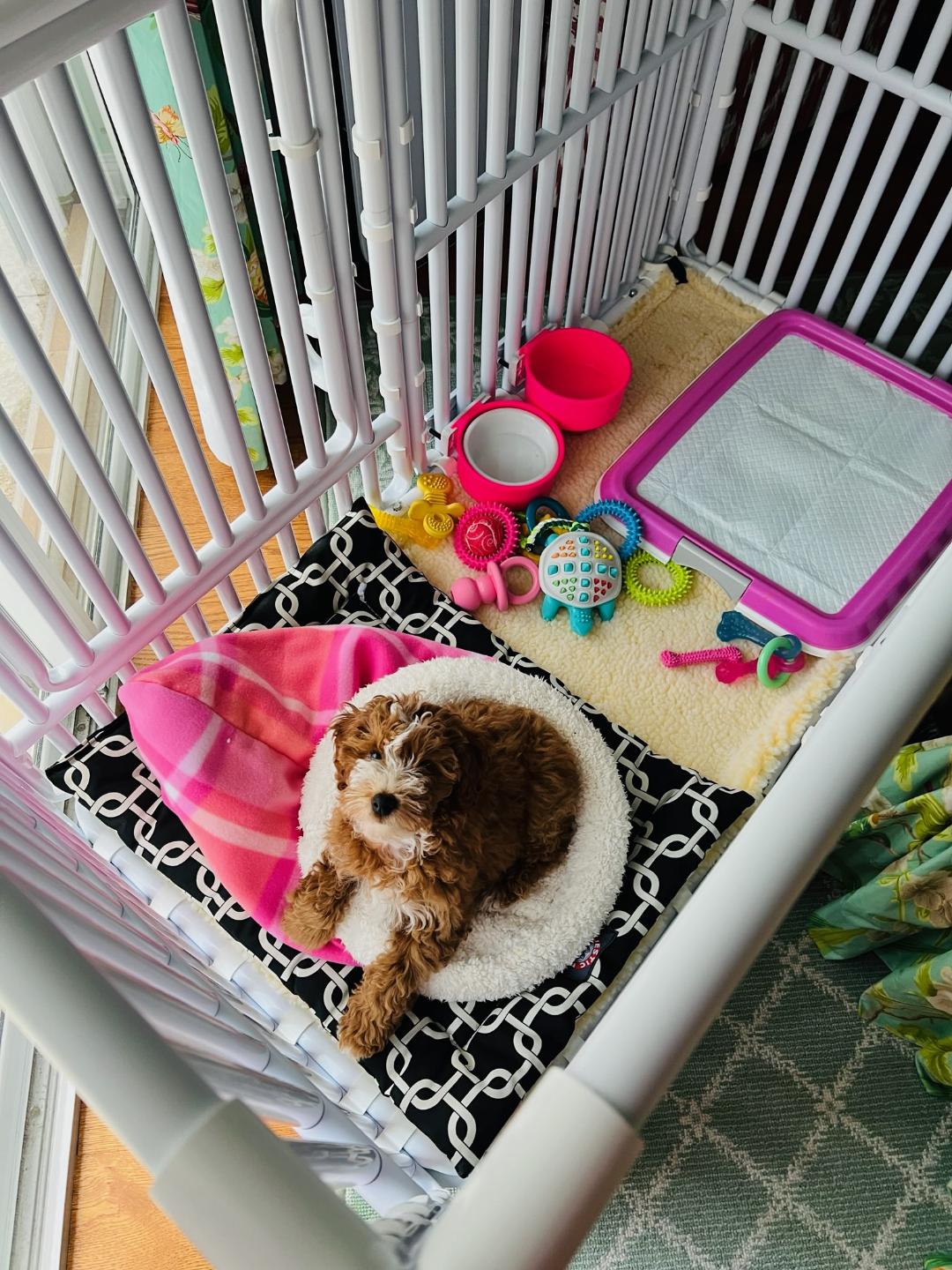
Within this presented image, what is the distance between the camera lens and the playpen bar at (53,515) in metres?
0.76

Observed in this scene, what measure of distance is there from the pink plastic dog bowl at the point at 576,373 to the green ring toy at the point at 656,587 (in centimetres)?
21

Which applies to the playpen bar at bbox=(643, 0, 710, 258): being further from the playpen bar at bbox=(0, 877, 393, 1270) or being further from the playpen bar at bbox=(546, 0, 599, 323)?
the playpen bar at bbox=(0, 877, 393, 1270)

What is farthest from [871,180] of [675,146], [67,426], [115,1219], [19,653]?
[115,1219]

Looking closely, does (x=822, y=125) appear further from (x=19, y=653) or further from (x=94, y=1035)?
(x=94, y=1035)

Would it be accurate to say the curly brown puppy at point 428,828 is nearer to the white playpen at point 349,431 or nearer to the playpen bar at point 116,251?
the white playpen at point 349,431

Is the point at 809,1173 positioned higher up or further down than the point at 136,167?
further down

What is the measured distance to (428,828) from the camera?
81 centimetres

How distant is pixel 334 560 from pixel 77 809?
39 centimetres

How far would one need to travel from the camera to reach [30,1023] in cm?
40

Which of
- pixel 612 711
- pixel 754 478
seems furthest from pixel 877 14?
pixel 612 711

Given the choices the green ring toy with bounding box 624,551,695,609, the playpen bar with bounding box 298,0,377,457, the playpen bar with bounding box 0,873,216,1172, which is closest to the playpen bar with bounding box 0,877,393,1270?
the playpen bar with bounding box 0,873,216,1172

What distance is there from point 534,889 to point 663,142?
1034mm

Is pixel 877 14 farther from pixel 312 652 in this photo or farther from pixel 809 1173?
pixel 809 1173

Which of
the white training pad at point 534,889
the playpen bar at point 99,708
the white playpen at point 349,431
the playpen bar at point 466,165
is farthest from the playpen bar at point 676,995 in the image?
the playpen bar at point 99,708
